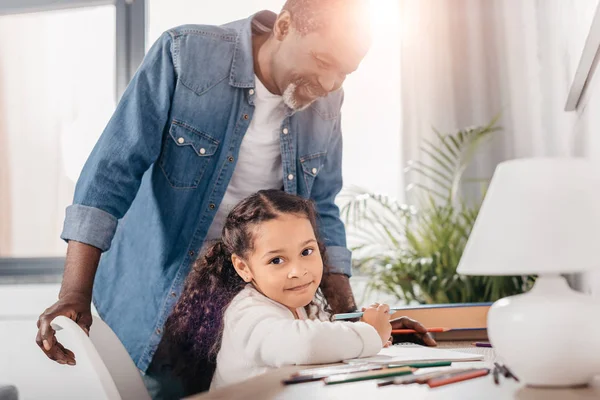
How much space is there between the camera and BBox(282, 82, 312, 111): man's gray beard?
4.89ft

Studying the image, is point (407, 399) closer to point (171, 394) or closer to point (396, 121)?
point (171, 394)

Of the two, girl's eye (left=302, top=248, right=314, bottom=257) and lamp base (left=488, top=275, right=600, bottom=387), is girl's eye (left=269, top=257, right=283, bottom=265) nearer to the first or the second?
girl's eye (left=302, top=248, right=314, bottom=257)

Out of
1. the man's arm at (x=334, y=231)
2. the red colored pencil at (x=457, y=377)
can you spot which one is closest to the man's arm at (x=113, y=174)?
the man's arm at (x=334, y=231)

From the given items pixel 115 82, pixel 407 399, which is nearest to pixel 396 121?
pixel 115 82

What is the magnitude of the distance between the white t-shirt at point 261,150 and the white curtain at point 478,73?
1.53 metres

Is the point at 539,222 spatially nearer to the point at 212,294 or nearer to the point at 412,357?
the point at 412,357

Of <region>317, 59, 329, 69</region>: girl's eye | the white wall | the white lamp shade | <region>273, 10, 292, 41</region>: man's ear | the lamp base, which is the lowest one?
the lamp base

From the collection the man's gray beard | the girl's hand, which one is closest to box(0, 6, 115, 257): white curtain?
the man's gray beard

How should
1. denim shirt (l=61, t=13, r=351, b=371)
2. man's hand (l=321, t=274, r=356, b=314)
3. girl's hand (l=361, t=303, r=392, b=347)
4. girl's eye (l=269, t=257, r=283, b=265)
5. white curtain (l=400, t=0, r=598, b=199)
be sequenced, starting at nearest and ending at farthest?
girl's hand (l=361, t=303, r=392, b=347) → girl's eye (l=269, t=257, r=283, b=265) → denim shirt (l=61, t=13, r=351, b=371) → man's hand (l=321, t=274, r=356, b=314) → white curtain (l=400, t=0, r=598, b=199)

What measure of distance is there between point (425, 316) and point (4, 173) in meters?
2.53

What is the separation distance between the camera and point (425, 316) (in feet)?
4.92

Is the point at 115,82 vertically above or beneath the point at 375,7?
beneath

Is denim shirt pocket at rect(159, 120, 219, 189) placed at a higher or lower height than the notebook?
higher

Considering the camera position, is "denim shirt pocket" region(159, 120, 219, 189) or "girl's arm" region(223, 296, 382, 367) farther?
"denim shirt pocket" region(159, 120, 219, 189)
